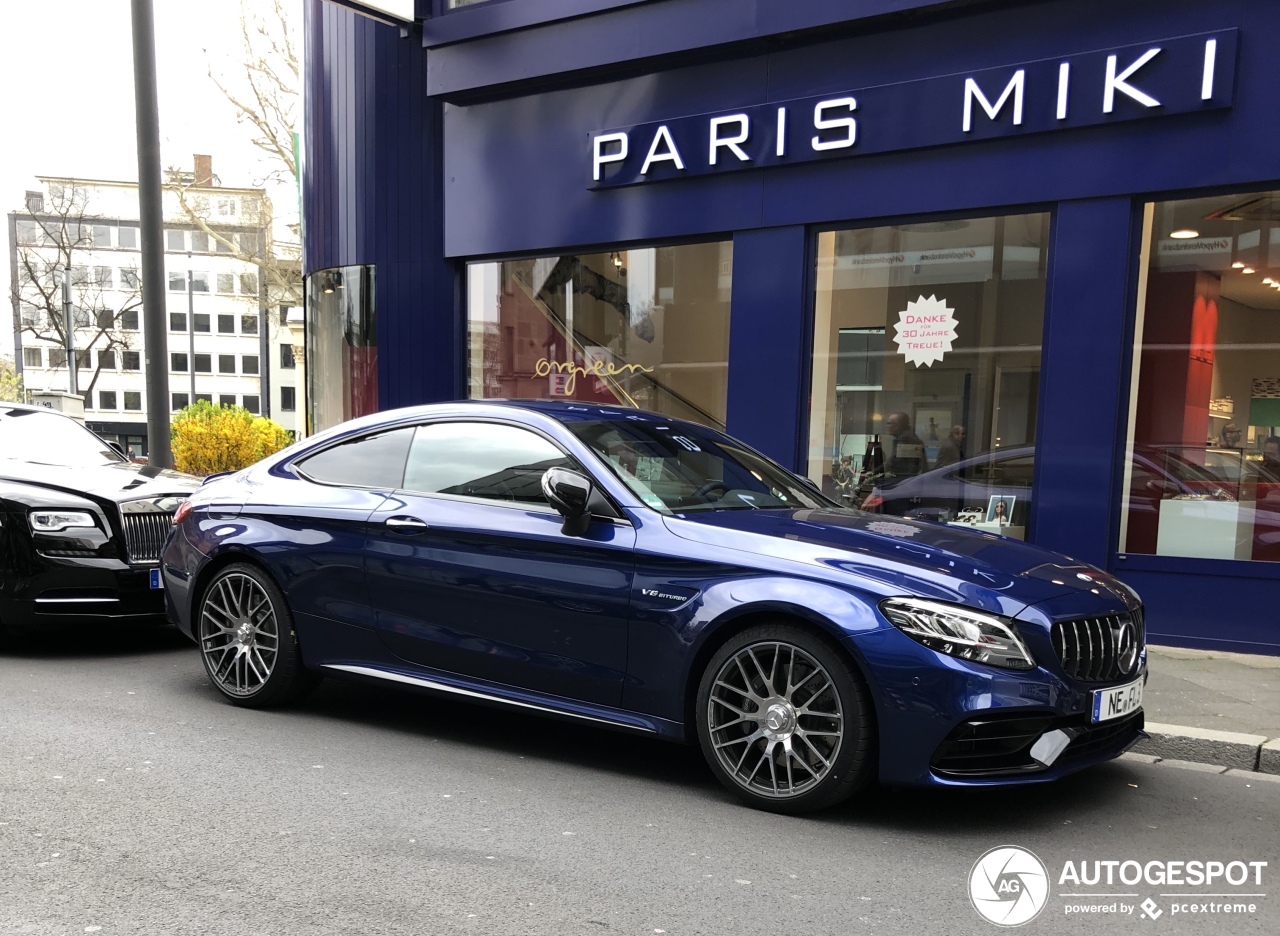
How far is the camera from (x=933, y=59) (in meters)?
8.02

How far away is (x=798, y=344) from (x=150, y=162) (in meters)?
6.23

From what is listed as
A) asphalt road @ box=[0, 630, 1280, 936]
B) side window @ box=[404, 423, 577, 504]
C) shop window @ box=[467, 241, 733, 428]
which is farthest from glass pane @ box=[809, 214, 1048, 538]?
side window @ box=[404, 423, 577, 504]

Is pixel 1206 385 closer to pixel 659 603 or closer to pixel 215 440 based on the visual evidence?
pixel 659 603

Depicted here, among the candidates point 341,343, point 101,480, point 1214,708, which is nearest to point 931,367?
point 1214,708

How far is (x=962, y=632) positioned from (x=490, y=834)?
72.3 inches

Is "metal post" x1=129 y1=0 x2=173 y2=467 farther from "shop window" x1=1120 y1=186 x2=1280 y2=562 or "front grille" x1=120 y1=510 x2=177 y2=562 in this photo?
"shop window" x1=1120 y1=186 x2=1280 y2=562

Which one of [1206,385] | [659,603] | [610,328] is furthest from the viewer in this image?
[610,328]

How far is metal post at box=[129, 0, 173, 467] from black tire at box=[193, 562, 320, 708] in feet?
15.3

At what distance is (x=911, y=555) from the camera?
398cm

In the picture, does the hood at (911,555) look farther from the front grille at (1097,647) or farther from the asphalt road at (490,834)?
the asphalt road at (490,834)

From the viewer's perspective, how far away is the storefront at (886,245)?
7293 millimetres

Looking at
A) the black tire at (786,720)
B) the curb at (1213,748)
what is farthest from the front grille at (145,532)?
the curb at (1213,748)

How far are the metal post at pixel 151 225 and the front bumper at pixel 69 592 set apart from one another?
11.1 ft

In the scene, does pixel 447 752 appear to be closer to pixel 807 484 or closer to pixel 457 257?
pixel 807 484
